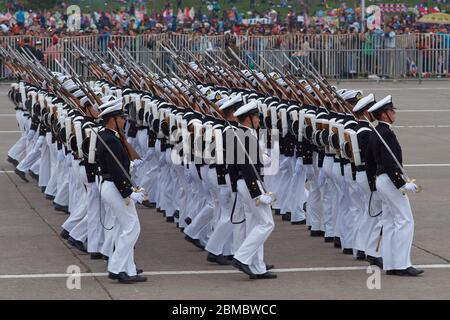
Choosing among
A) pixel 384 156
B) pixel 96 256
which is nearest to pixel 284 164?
pixel 96 256

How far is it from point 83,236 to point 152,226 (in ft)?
5.93

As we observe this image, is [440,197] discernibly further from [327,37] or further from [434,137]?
[327,37]

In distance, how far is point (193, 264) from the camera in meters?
13.0

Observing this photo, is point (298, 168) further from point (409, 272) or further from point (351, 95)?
point (409, 272)

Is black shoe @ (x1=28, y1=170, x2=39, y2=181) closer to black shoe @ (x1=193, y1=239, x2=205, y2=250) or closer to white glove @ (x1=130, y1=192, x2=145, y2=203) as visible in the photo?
black shoe @ (x1=193, y1=239, x2=205, y2=250)

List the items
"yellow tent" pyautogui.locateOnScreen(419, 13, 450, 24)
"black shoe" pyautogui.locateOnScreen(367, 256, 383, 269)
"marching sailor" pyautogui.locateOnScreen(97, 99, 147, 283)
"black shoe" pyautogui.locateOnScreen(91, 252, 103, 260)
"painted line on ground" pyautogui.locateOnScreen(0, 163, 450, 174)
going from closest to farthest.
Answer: "marching sailor" pyautogui.locateOnScreen(97, 99, 147, 283), "black shoe" pyautogui.locateOnScreen(367, 256, 383, 269), "black shoe" pyautogui.locateOnScreen(91, 252, 103, 260), "painted line on ground" pyautogui.locateOnScreen(0, 163, 450, 174), "yellow tent" pyautogui.locateOnScreen(419, 13, 450, 24)

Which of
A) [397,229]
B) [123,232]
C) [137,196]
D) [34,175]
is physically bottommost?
[34,175]

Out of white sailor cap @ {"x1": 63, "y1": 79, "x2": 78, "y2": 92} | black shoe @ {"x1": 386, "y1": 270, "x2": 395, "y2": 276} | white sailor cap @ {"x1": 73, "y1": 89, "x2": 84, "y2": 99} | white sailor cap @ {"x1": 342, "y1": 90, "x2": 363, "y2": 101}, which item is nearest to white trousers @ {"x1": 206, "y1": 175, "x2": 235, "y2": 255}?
black shoe @ {"x1": 386, "y1": 270, "x2": 395, "y2": 276}

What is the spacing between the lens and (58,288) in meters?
11.6

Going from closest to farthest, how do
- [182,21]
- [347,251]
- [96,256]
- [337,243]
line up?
[96,256]
[347,251]
[337,243]
[182,21]

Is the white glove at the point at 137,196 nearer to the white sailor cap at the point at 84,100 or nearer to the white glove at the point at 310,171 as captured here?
the white sailor cap at the point at 84,100

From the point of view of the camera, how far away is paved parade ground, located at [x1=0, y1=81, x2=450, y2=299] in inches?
448

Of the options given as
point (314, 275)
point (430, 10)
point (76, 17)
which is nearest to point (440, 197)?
point (314, 275)

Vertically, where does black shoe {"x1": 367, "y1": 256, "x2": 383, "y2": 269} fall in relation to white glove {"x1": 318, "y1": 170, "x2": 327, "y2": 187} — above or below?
below
